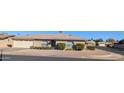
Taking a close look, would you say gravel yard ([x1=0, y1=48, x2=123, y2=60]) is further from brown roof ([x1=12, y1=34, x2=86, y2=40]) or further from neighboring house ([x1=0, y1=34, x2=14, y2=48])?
brown roof ([x1=12, y1=34, x2=86, y2=40])

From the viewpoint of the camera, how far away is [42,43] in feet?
37.8

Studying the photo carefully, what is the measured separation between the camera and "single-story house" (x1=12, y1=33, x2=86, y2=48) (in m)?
11.2

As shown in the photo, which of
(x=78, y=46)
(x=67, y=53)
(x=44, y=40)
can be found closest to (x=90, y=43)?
(x=78, y=46)

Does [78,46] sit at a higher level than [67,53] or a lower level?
higher

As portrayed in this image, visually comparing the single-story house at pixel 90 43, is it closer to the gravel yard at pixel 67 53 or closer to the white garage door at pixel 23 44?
the gravel yard at pixel 67 53

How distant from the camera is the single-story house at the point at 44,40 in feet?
36.7

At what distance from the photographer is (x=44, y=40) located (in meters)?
11.4

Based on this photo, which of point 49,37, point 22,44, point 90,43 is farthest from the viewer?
point 22,44

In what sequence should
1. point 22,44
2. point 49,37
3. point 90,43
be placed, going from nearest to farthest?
point 49,37 < point 90,43 < point 22,44

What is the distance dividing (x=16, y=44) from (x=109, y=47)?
3.41 meters

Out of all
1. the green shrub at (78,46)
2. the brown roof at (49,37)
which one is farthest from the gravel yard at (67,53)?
the brown roof at (49,37)

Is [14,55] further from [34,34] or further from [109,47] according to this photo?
[109,47]

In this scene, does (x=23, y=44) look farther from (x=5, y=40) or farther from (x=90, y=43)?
(x=90, y=43)
